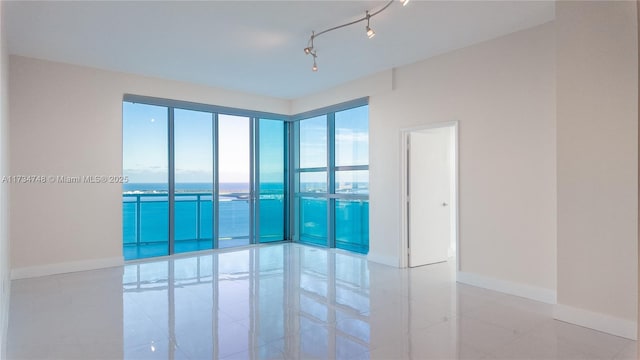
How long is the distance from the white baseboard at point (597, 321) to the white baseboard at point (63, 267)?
Answer: 5.36 meters

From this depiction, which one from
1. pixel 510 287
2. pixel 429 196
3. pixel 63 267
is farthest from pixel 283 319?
pixel 63 267

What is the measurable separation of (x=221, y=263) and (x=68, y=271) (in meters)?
1.94

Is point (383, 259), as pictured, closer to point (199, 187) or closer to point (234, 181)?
point (234, 181)

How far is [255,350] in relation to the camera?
8.98 feet

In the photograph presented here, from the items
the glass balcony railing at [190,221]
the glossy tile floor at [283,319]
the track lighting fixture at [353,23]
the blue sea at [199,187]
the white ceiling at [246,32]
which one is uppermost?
the white ceiling at [246,32]

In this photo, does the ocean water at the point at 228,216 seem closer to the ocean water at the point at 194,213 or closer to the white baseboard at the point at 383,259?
the ocean water at the point at 194,213

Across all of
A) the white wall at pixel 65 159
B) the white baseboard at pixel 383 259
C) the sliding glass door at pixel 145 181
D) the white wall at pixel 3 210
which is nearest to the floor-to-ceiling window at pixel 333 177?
the white baseboard at pixel 383 259

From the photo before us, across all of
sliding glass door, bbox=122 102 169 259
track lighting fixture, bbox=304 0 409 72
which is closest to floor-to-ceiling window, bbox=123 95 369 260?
sliding glass door, bbox=122 102 169 259

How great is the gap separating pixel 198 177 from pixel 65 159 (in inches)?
78.0

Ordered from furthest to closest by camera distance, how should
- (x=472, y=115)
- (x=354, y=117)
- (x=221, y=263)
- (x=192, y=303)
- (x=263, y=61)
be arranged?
1. (x=354, y=117)
2. (x=221, y=263)
3. (x=263, y=61)
4. (x=472, y=115)
5. (x=192, y=303)

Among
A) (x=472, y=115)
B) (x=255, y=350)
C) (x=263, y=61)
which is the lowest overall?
(x=255, y=350)

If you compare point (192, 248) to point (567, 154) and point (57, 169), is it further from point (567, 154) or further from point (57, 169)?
point (567, 154)

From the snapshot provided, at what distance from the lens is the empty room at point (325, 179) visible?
2984 mm

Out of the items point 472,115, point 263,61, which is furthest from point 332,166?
point 472,115
